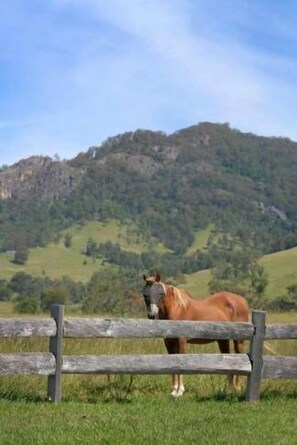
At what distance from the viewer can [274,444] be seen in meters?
7.84

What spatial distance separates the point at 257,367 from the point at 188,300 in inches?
83.4

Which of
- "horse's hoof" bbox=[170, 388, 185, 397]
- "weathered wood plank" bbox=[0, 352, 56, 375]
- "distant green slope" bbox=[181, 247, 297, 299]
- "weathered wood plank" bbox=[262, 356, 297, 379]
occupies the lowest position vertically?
"distant green slope" bbox=[181, 247, 297, 299]

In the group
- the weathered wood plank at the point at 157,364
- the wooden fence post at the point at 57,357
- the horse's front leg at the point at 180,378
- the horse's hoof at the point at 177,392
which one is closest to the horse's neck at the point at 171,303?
the horse's front leg at the point at 180,378

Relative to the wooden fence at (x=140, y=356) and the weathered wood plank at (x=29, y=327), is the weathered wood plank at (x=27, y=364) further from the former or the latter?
the weathered wood plank at (x=29, y=327)

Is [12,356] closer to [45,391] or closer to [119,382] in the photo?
[45,391]

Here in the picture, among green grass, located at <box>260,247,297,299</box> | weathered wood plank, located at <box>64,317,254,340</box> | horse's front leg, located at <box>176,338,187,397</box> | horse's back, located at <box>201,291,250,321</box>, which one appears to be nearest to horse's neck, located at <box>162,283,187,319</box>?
horse's front leg, located at <box>176,338,187,397</box>

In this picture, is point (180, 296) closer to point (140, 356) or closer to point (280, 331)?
point (280, 331)

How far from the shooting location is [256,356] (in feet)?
36.2

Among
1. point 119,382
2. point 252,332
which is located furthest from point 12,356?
point 252,332

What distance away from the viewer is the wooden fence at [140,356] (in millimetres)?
10023

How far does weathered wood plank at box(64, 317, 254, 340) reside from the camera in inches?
405

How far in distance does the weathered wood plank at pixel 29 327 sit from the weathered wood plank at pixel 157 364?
0.47 m

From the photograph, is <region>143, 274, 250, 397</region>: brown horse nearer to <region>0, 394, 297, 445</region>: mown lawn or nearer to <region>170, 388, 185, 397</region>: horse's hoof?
<region>170, 388, 185, 397</region>: horse's hoof

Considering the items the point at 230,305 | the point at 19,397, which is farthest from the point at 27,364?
the point at 230,305
